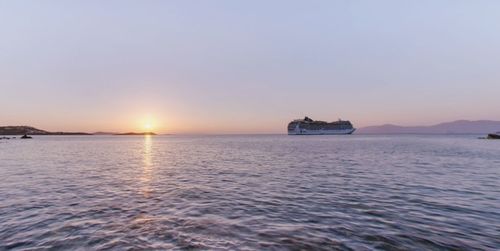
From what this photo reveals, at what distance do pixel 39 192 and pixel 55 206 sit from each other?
5519 millimetres

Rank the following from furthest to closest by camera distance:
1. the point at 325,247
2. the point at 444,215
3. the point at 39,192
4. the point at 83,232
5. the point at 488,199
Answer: the point at 39,192, the point at 488,199, the point at 444,215, the point at 83,232, the point at 325,247

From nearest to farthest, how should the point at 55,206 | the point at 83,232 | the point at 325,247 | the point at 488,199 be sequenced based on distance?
the point at 325,247
the point at 83,232
the point at 55,206
the point at 488,199

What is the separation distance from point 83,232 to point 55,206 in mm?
5945

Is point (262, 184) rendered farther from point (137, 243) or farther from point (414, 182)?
point (137, 243)

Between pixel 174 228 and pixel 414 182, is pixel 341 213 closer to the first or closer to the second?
pixel 174 228

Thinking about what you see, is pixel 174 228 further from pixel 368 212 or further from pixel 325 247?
pixel 368 212

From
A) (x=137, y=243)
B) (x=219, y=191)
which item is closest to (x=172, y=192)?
(x=219, y=191)

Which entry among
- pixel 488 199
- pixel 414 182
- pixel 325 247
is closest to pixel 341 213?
pixel 325 247

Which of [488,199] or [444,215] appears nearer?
[444,215]

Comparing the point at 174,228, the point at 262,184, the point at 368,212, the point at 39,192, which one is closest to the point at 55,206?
the point at 39,192

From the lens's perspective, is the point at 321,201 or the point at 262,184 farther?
the point at 262,184

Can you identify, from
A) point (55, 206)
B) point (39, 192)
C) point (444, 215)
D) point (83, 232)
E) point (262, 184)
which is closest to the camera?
point (83, 232)

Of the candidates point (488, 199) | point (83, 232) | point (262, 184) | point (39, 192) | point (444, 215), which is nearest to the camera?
point (83, 232)

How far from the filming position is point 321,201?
16.9 meters
